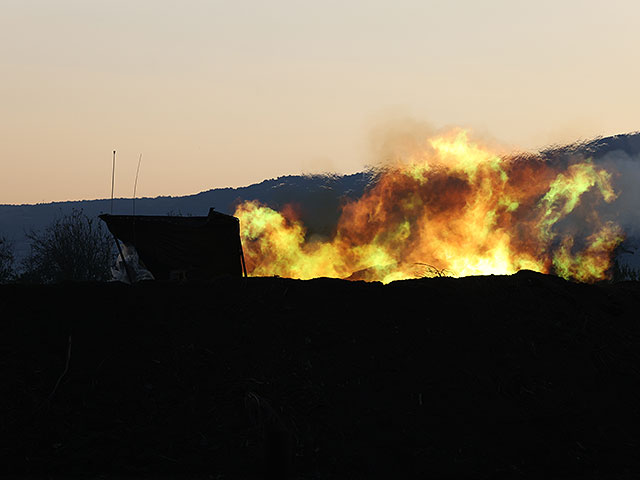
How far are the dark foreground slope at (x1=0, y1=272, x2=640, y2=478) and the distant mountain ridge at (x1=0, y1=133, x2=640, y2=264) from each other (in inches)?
443

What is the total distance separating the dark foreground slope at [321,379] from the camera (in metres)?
8.84

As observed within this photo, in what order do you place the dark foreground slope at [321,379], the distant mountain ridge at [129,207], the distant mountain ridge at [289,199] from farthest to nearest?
the distant mountain ridge at [129,207] < the distant mountain ridge at [289,199] < the dark foreground slope at [321,379]

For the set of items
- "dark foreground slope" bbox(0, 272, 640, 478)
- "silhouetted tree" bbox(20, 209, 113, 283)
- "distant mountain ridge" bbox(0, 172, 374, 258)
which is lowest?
"dark foreground slope" bbox(0, 272, 640, 478)

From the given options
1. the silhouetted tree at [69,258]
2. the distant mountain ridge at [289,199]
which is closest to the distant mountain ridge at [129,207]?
the distant mountain ridge at [289,199]

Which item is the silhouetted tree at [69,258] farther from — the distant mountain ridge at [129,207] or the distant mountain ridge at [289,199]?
the distant mountain ridge at [129,207]

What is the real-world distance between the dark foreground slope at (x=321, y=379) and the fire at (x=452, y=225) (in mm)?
8344

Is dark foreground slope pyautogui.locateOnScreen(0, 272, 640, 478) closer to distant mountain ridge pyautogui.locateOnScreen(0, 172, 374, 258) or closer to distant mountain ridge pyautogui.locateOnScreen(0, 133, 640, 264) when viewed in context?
distant mountain ridge pyautogui.locateOnScreen(0, 133, 640, 264)

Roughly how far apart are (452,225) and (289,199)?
835cm

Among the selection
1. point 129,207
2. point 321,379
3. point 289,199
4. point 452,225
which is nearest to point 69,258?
point 289,199

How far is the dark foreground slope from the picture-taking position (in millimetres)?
8844

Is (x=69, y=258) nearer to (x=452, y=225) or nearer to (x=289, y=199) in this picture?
(x=289, y=199)

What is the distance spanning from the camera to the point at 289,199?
94.6 feet

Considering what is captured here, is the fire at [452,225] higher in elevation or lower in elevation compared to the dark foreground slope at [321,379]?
higher

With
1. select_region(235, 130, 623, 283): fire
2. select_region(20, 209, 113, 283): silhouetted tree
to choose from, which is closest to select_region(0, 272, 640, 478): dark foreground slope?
select_region(235, 130, 623, 283): fire
